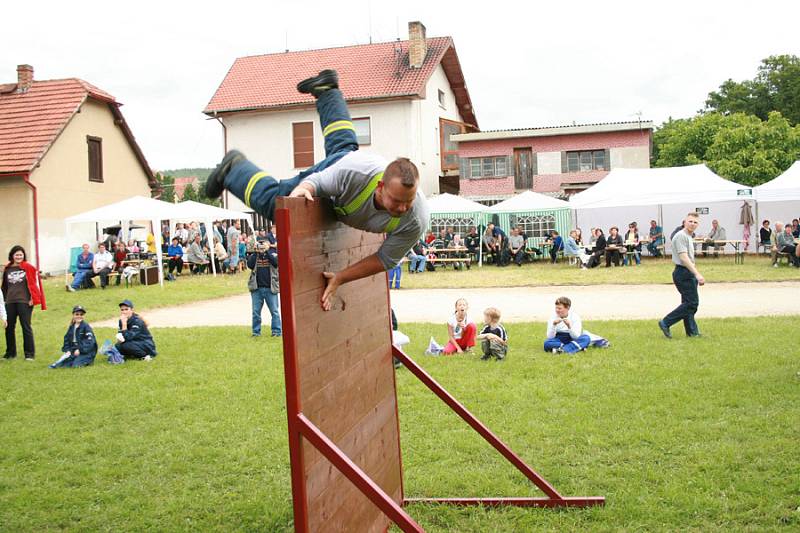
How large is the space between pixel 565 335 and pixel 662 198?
1738 centimetres

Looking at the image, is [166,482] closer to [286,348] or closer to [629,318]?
[286,348]

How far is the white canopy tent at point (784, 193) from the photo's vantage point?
25516 millimetres

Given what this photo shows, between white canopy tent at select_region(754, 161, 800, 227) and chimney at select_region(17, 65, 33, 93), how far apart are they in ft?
92.9

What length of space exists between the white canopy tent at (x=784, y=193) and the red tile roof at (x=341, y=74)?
1599 centimetres

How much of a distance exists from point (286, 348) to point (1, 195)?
2918 cm

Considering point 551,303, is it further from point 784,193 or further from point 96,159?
point 96,159

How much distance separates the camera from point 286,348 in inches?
149

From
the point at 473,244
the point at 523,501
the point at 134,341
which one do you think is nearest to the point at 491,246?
the point at 473,244

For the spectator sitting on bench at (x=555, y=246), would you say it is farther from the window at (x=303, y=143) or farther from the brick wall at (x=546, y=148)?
the window at (x=303, y=143)

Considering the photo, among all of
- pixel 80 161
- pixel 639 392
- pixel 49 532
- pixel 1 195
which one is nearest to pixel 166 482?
pixel 49 532

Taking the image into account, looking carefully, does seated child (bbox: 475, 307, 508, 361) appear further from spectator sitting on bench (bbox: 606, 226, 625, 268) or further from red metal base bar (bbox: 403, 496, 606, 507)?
spectator sitting on bench (bbox: 606, 226, 625, 268)

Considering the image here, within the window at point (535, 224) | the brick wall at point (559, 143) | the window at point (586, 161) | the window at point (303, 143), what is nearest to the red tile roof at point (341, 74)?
the window at point (303, 143)

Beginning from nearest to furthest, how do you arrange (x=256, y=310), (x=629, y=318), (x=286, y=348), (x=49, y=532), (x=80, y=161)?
(x=286, y=348), (x=49, y=532), (x=256, y=310), (x=629, y=318), (x=80, y=161)

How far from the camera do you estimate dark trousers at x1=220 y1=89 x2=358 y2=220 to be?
14.8 ft
